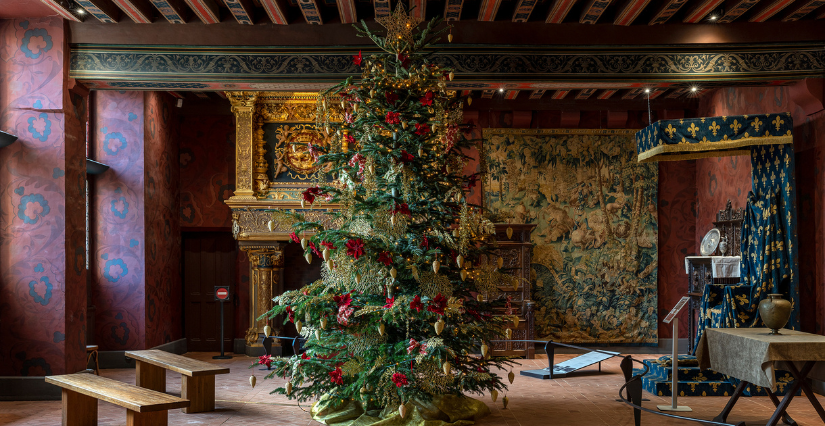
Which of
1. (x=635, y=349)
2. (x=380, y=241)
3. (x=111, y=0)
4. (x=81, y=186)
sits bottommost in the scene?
(x=635, y=349)

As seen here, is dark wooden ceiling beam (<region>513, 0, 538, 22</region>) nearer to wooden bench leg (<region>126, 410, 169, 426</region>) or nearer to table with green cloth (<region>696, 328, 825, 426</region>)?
table with green cloth (<region>696, 328, 825, 426</region>)

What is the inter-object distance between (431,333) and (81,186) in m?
4.52

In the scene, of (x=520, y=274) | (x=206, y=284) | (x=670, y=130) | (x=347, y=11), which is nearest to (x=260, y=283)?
(x=206, y=284)

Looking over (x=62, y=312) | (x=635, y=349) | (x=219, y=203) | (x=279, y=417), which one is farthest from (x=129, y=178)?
(x=635, y=349)

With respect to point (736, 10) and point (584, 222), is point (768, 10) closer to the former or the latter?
point (736, 10)

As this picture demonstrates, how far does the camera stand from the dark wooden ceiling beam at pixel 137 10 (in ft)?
20.7

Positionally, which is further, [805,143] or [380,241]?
[805,143]

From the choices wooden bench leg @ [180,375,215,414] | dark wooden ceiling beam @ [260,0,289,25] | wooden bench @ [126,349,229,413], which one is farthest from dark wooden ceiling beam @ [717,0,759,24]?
wooden bench leg @ [180,375,215,414]

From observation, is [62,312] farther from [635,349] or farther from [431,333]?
[635,349]

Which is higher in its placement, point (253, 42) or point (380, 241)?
point (253, 42)

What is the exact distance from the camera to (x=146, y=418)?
16.1 feet

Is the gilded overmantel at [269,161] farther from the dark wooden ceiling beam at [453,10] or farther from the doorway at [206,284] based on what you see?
the dark wooden ceiling beam at [453,10]

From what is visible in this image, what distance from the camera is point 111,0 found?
6.57 meters

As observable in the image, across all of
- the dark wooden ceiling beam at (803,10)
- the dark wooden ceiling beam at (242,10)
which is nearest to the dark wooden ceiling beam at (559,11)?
the dark wooden ceiling beam at (803,10)
